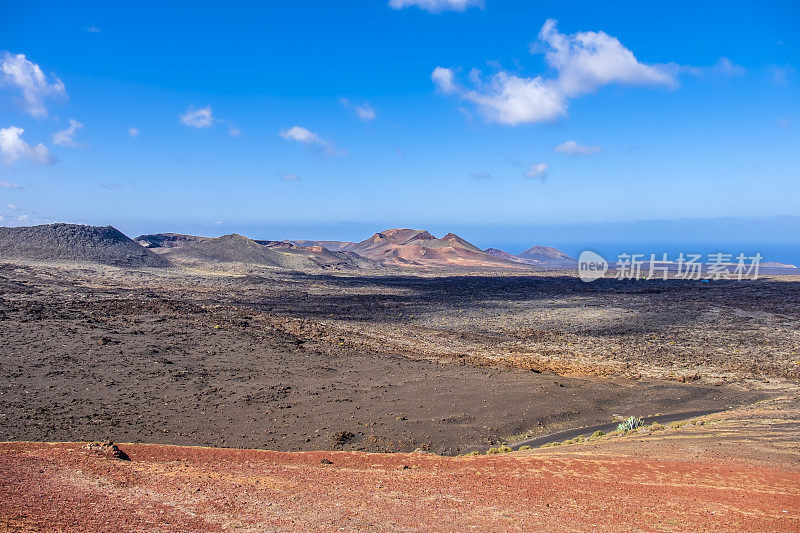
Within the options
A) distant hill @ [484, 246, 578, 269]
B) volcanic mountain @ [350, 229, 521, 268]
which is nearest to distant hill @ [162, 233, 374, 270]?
volcanic mountain @ [350, 229, 521, 268]

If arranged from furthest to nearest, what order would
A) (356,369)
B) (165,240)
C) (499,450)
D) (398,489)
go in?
(165,240) → (356,369) → (499,450) → (398,489)

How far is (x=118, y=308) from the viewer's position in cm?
2397

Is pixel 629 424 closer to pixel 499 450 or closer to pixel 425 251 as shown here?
pixel 499 450

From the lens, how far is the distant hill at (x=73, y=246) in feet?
178

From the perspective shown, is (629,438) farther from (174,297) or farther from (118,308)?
(174,297)

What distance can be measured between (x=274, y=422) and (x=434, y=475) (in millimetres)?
5133

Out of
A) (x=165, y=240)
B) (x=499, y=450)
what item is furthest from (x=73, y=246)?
(x=499, y=450)

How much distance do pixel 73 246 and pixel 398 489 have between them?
205 feet

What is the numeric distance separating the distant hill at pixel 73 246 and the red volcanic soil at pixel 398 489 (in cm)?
5452

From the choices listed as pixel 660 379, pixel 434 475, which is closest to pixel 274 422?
pixel 434 475

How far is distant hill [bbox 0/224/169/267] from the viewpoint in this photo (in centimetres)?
5425

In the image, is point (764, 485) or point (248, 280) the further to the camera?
point (248, 280)

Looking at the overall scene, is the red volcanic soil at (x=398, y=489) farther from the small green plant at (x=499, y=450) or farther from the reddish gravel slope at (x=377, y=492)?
the small green plant at (x=499, y=450)

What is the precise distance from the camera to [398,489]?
7148 mm
